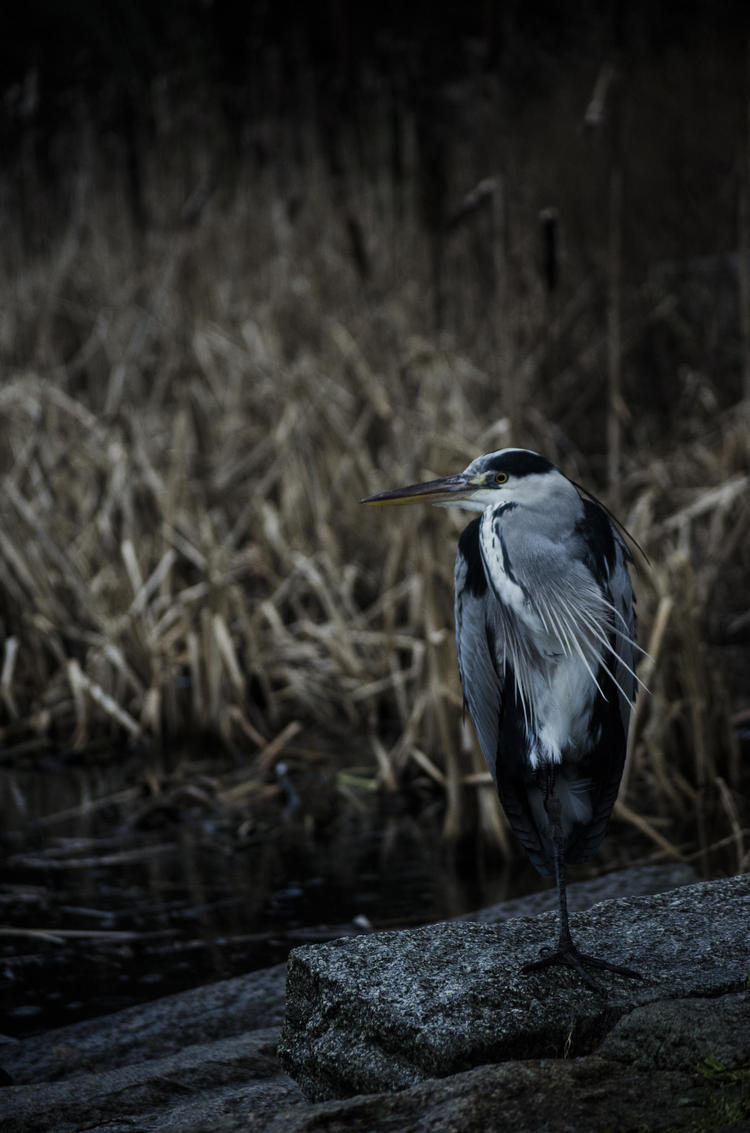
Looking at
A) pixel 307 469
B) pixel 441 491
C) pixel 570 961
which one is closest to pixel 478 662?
pixel 441 491

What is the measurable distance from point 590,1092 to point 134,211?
611 centimetres

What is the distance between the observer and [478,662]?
2.59 m

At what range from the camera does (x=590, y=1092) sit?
5.38 feet

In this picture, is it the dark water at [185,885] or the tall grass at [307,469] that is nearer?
the dark water at [185,885]

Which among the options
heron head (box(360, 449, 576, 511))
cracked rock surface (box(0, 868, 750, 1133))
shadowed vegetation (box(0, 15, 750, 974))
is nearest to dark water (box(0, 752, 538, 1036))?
shadowed vegetation (box(0, 15, 750, 974))

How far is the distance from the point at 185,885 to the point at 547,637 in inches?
71.8

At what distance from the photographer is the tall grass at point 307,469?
4066 millimetres

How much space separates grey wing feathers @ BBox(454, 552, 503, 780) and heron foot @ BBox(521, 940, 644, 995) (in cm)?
47

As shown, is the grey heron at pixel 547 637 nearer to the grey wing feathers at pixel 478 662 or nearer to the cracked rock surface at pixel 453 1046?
the grey wing feathers at pixel 478 662

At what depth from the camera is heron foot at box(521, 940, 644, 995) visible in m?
2.11

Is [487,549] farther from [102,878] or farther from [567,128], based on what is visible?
[567,128]

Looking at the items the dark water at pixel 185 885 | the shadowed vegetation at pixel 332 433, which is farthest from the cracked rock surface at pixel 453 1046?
the shadowed vegetation at pixel 332 433

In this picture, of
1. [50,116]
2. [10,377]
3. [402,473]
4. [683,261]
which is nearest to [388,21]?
[50,116]

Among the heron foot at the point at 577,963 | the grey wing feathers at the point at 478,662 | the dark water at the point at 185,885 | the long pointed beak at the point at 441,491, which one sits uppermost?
the long pointed beak at the point at 441,491
